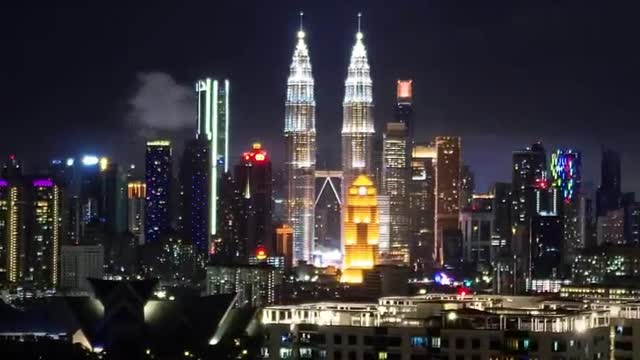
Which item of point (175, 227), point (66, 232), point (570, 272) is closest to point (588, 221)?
point (570, 272)

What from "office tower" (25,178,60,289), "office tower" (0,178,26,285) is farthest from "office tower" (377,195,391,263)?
"office tower" (0,178,26,285)

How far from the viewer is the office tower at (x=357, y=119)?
57219mm

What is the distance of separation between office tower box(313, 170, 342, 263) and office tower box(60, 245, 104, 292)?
41.1 ft

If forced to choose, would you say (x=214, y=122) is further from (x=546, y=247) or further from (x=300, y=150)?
(x=546, y=247)

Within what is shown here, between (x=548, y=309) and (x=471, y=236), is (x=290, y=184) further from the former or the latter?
(x=548, y=309)

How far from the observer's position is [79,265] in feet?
160

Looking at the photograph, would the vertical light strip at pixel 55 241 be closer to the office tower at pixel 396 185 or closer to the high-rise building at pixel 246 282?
the high-rise building at pixel 246 282

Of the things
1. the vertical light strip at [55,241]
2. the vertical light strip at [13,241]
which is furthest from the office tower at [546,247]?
the vertical light strip at [13,241]

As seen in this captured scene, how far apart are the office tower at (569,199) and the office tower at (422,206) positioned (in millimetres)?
4952

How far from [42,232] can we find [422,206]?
1757 centimetres

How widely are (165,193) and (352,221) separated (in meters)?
7.61

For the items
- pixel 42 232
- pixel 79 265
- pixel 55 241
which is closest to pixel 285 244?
pixel 55 241

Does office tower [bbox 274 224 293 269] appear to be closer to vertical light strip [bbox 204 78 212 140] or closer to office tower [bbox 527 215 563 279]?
vertical light strip [bbox 204 78 212 140]

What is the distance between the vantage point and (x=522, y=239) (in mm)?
55094
